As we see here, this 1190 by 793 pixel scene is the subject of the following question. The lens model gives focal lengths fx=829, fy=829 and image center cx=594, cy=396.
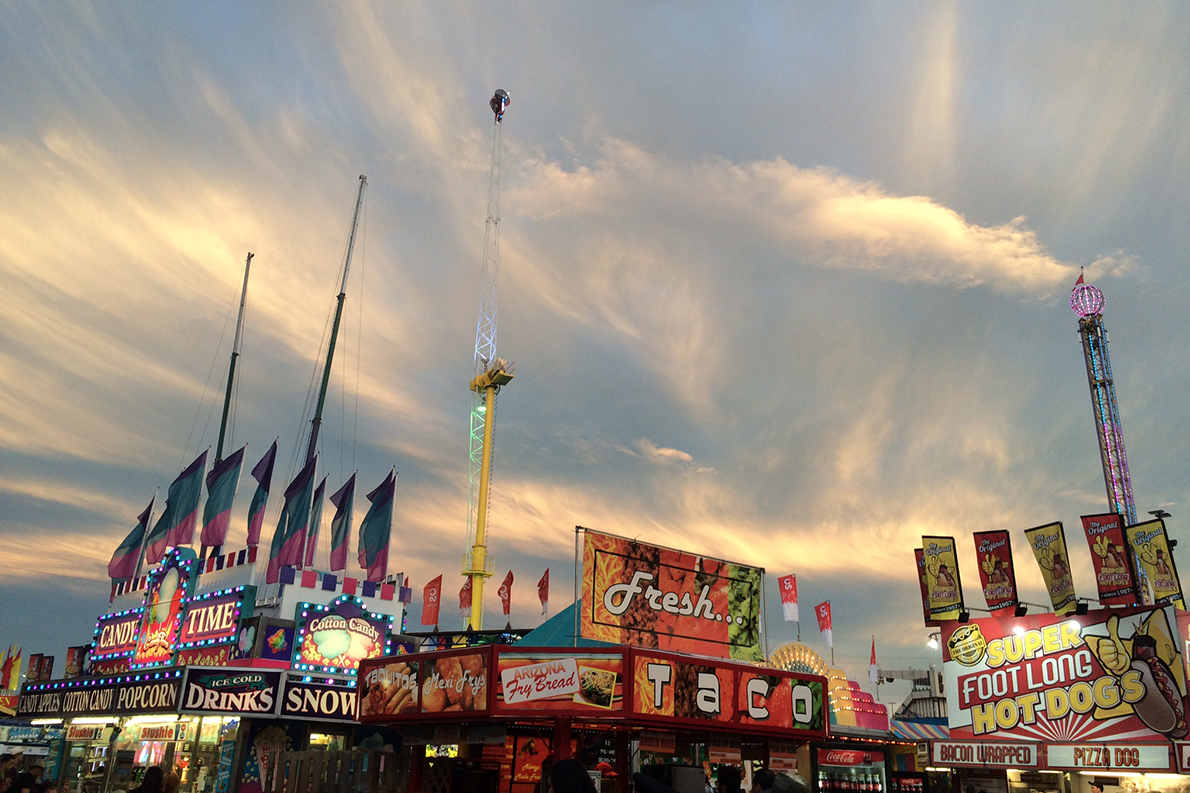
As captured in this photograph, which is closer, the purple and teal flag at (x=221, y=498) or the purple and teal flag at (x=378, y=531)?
the purple and teal flag at (x=221, y=498)

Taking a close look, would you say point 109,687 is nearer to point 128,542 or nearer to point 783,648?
point 128,542

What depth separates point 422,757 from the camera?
25.9 m

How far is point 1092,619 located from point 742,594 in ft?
38.7

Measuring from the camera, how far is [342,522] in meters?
39.6

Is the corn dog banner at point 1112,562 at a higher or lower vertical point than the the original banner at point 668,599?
higher

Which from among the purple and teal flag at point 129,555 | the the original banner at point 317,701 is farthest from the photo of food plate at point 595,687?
the purple and teal flag at point 129,555

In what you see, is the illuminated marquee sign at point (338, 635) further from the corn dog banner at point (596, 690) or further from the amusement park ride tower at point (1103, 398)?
the amusement park ride tower at point (1103, 398)

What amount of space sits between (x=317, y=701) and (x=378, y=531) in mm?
10830

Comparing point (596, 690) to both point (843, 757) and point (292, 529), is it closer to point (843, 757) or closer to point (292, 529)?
point (843, 757)

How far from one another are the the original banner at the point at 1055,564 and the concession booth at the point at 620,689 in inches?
345

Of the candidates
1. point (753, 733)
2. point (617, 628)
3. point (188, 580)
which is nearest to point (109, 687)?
point (188, 580)

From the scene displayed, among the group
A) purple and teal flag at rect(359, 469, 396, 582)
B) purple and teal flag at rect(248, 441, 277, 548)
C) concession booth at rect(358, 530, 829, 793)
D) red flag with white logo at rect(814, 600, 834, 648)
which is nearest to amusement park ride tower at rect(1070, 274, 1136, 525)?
red flag with white logo at rect(814, 600, 834, 648)

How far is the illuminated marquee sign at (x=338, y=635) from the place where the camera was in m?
32.7

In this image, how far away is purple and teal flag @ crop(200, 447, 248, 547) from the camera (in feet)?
124
